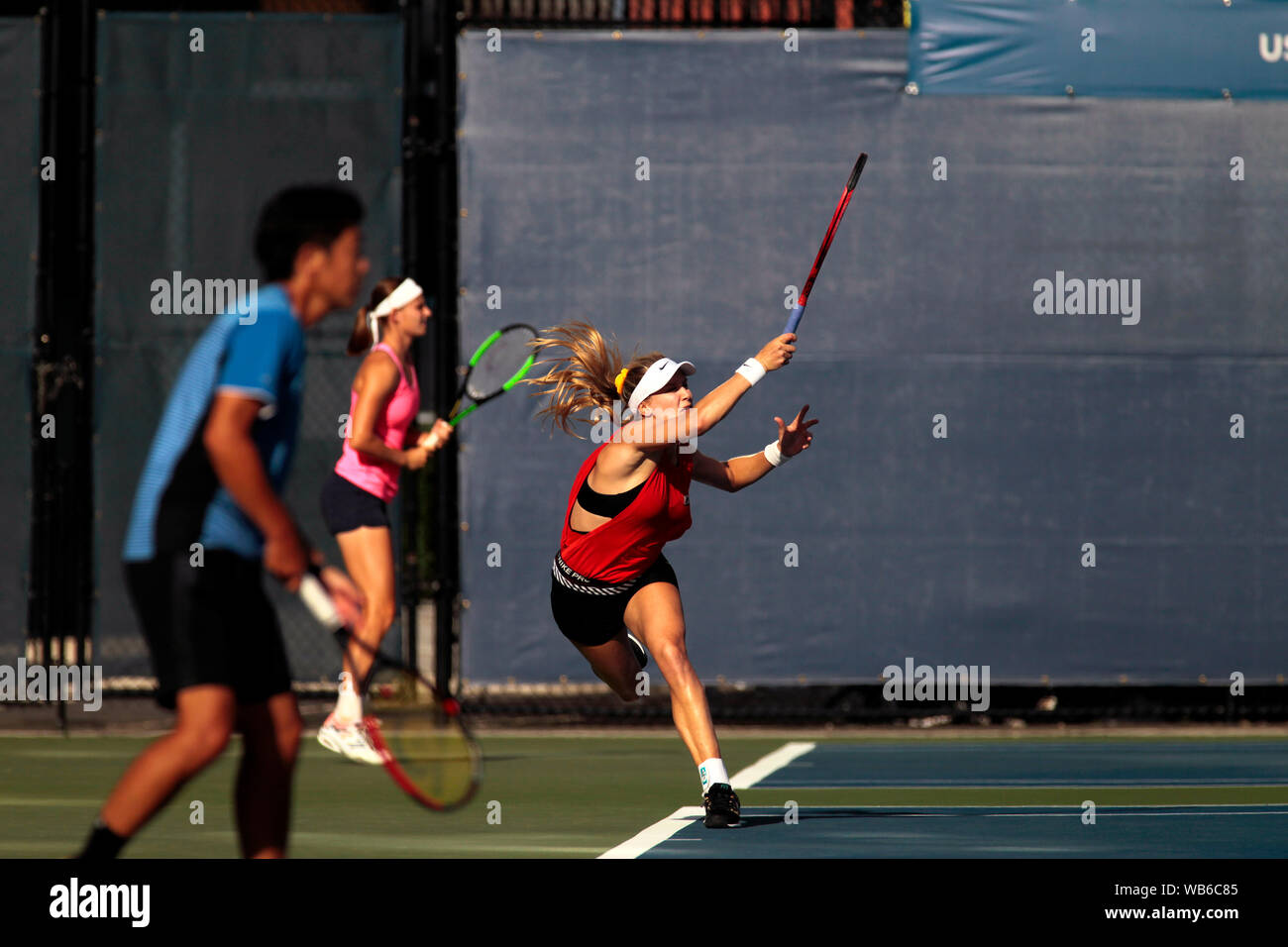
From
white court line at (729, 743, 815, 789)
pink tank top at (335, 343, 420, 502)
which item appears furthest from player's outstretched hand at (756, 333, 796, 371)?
white court line at (729, 743, 815, 789)

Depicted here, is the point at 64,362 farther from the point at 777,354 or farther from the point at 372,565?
the point at 777,354

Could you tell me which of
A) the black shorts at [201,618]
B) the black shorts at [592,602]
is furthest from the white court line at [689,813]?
the black shorts at [201,618]

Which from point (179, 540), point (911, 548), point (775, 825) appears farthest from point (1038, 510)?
point (179, 540)

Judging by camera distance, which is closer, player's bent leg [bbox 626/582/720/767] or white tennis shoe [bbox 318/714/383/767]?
player's bent leg [bbox 626/582/720/767]

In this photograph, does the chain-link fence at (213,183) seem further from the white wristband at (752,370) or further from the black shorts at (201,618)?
the black shorts at (201,618)

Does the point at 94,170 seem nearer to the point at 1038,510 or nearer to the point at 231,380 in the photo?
the point at 1038,510

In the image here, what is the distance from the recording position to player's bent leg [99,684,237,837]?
13.7 ft

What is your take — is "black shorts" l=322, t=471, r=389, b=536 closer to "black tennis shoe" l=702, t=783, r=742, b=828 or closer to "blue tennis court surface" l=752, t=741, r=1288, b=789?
"blue tennis court surface" l=752, t=741, r=1288, b=789

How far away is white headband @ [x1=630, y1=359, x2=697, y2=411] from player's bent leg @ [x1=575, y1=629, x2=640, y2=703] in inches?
33.3

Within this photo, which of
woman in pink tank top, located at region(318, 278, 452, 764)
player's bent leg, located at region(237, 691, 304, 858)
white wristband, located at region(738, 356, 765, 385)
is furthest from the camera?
woman in pink tank top, located at region(318, 278, 452, 764)

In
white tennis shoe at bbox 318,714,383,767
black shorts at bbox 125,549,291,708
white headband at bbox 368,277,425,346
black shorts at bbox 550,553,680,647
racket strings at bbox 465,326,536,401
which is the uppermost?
white headband at bbox 368,277,425,346

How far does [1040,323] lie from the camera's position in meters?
10.7

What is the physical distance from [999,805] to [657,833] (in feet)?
5.11

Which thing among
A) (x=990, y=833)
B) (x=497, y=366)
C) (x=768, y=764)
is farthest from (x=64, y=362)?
(x=990, y=833)
